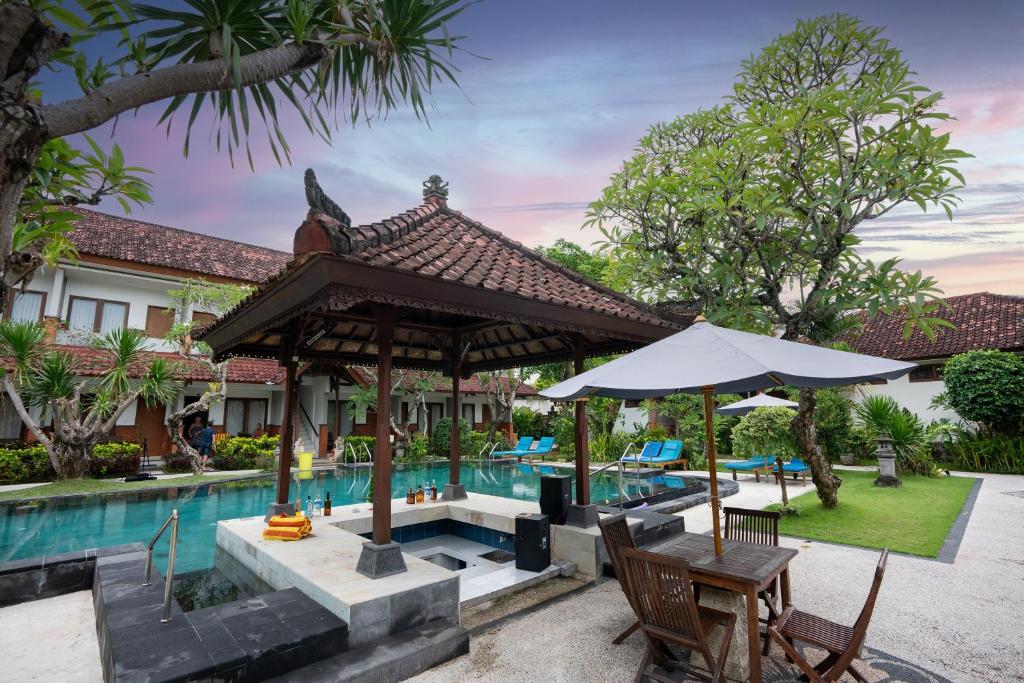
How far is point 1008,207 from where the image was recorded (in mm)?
9227

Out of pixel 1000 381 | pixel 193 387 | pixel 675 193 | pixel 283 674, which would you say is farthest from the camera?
pixel 193 387

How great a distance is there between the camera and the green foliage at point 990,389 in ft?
48.0

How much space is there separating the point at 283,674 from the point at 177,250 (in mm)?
22034

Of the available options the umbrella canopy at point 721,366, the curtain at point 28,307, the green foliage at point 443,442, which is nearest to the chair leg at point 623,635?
the umbrella canopy at point 721,366

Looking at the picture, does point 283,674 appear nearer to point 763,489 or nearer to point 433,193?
point 433,193

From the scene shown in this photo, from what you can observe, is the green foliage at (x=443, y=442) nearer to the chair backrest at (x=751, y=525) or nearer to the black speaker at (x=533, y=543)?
the black speaker at (x=533, y=543)

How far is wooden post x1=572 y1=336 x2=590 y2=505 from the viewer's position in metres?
6.54

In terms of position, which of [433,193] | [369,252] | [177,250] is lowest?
[369,252]

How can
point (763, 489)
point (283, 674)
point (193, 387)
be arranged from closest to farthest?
1. point (283, 674)
2. point (763, 489)
3. point (193, 387)

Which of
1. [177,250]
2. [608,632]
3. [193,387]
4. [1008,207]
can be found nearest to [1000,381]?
[1008,207]

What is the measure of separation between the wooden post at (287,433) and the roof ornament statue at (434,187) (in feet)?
10.7

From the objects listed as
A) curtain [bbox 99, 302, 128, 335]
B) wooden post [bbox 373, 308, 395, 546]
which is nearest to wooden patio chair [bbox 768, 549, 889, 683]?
wooden post [bbox 373, 308, 395, 546]

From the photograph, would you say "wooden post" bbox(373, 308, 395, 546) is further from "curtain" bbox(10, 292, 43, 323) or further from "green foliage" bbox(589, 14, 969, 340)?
"curtain" bbox(10, 292, 43, 323)

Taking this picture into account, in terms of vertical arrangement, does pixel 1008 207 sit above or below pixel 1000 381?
above
